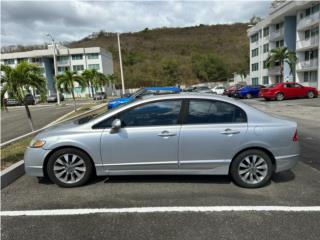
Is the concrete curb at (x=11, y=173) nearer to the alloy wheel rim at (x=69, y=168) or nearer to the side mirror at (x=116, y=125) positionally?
the alloy wheel rim at (x=69, y=168)

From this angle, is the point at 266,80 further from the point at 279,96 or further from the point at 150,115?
the point at 150,115

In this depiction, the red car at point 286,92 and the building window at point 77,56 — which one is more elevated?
the building window at point 77,56

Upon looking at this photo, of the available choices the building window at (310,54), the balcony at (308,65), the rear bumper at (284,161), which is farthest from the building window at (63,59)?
the rear bumper at (284,161)

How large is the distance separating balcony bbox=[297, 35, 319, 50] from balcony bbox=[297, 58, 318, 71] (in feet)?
5.80

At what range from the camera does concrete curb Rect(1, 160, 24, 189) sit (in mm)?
4833

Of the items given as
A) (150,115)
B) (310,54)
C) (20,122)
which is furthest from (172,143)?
(310,54)

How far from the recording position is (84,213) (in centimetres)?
377

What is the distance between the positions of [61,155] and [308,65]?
119ft

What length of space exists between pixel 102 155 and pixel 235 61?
93.3 metres

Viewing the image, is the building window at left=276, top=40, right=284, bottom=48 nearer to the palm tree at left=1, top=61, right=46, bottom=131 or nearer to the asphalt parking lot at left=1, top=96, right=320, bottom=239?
the palm tree at left=1, top=61, right=46, bottom=131

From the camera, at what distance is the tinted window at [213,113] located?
14.8 feet

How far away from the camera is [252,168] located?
4512 mm

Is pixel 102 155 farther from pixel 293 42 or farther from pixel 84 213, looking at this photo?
pixel 293 42

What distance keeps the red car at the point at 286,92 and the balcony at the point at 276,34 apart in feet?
63.0
